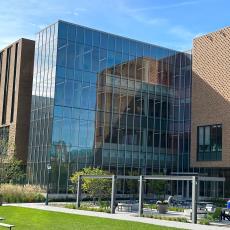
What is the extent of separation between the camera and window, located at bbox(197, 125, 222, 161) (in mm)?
48062

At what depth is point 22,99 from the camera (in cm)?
5097

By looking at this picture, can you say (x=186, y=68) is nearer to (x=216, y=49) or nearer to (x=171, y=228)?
(x=216, y=49)

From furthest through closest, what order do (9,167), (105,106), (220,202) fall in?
(105,106), (9,167), (220,202)

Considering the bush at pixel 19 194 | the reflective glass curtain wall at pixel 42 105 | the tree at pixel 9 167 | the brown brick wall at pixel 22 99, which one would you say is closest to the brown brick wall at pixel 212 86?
the reflective glass curtain wall at pixel 42 105

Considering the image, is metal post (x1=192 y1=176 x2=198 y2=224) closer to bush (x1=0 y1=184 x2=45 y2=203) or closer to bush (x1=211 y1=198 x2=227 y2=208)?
bush (x1=211 y1=198 x2=227 y2=208)

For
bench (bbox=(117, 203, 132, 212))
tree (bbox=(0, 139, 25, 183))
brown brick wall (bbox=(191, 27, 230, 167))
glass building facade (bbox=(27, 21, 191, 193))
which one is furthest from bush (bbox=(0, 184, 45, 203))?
brown brick wall (bbox=(191, 27, 230, 167))

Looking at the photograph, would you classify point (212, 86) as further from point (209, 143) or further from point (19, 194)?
point (19, 194)

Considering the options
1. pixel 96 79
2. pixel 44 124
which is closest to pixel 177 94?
pixel 96 79

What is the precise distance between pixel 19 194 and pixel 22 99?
13.0 metres

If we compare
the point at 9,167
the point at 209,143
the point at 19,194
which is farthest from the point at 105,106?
the point at 19,194

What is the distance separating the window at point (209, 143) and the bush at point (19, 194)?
17593 millimetres

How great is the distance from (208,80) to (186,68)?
589cm

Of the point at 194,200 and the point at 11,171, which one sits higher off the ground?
the point at 11,171

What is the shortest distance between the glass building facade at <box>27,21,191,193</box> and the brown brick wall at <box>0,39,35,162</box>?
166 centimetres
